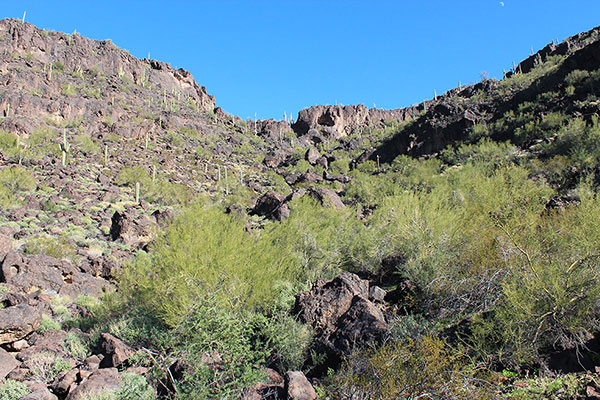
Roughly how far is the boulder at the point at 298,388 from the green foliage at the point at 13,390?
3.40m

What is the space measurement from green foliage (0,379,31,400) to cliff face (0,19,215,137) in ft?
95.7

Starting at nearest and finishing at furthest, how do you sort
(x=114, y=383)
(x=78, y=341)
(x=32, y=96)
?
(x=114, y=383), (x=78, y=341), (x=32, y=96)

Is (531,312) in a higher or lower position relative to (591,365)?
higher

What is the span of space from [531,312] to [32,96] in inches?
1611

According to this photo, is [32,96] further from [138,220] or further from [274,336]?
[274,336]

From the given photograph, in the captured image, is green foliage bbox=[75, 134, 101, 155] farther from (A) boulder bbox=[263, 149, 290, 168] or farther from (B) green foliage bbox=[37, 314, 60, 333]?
(B) green foliage bbox=[37, 314, 60, 333]

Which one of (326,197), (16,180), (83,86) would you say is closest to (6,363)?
(326,197)

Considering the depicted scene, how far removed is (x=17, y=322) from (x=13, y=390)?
6.48ft

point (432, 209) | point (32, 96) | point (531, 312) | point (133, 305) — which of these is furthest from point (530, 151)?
point (32, 96)

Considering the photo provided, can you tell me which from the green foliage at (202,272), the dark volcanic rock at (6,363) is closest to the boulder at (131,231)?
the green foliage at (202,272)

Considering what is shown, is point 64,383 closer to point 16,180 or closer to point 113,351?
point 113,351

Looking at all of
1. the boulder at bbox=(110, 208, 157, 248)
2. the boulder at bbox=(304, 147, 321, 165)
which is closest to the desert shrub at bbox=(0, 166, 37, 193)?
the boulder at bbox=(110, 208, 157, 248)

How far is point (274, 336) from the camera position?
575 cm

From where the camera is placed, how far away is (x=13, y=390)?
189 inches
